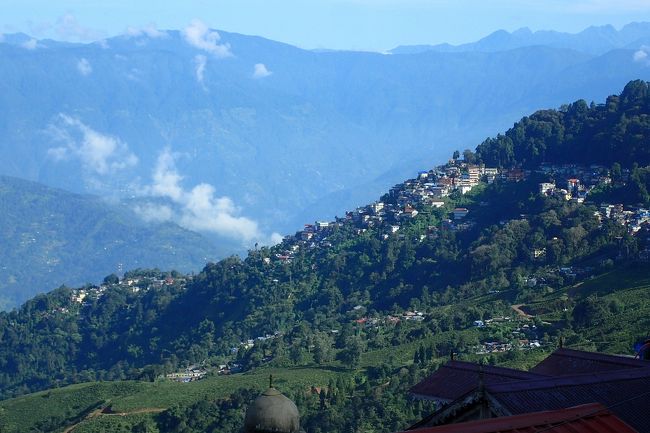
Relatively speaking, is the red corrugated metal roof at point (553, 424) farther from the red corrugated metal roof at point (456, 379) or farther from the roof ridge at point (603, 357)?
the roof ridge at point (603, 357)

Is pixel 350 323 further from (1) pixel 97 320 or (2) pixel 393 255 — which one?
(1) pixel 97 320

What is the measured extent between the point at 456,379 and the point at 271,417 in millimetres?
4353

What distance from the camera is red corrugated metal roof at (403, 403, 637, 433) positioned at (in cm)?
844

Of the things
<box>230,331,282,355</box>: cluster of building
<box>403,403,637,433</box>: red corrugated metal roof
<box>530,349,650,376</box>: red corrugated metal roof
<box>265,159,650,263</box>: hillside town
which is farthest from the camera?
<box>265,159,650,263</box>: hillside town

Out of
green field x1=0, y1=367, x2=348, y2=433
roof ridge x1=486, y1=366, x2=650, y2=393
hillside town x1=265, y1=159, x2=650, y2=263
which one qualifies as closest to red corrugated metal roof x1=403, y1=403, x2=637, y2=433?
roof ridge x1=486, y1=366, x2=650, y2=393

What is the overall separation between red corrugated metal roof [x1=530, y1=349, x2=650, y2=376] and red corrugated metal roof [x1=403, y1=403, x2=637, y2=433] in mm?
4214

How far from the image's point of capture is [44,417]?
181 ft

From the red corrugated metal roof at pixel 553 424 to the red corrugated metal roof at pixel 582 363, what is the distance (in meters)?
4.21

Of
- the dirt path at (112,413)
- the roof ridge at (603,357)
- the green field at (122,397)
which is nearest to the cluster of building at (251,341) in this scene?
the green field at (122,397)

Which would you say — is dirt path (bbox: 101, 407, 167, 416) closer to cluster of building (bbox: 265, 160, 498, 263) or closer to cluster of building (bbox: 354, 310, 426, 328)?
cluster of building (bbox: 354, 310, 426, 328)

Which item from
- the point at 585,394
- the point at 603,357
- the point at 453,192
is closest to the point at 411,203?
the point at 453,192

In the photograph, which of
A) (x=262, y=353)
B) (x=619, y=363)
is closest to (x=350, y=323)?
(x=262, y=353)

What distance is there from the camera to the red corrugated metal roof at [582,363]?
13.3 m

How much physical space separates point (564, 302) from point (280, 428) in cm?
4341
